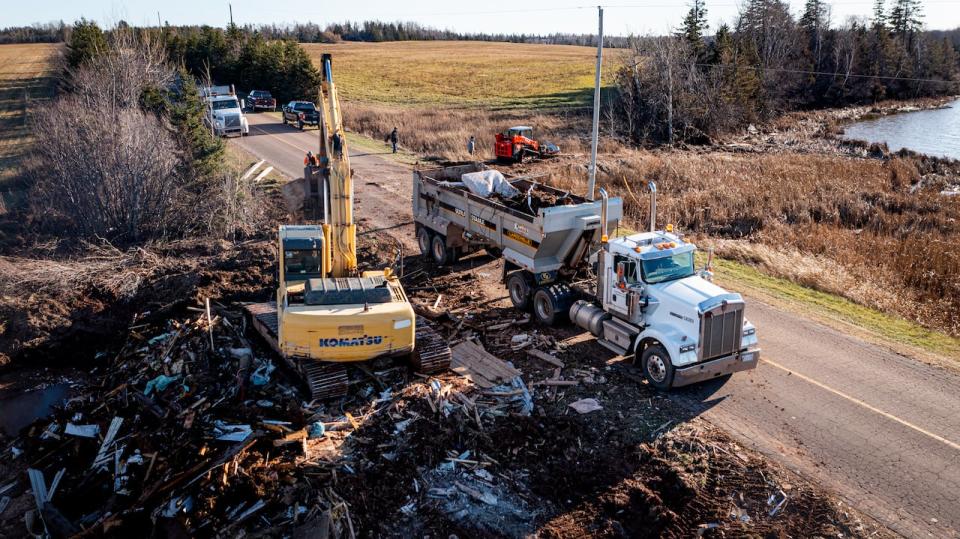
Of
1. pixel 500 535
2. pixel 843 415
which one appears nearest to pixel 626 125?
pixel 843 415

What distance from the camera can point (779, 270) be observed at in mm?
19375

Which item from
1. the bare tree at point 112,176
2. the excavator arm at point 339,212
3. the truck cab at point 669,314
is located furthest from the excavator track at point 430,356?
the bare tree at point 112,176

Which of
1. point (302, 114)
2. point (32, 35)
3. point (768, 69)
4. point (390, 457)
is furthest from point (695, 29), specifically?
point (32, 35)

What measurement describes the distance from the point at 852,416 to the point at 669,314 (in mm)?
3518

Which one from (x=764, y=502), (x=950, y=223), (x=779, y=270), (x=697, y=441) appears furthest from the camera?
(x=950, y=223)

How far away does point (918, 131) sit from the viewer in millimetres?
53531

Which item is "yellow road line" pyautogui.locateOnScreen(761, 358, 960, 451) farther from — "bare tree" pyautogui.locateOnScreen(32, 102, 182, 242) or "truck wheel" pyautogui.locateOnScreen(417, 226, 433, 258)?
"bare tree" pyautogui.locateOnScreen(32, 102, 182, 242)

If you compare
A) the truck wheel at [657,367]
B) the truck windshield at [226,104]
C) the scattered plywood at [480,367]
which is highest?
the truck windshield at [226,104]

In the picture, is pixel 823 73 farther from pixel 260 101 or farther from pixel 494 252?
pixel 494 252

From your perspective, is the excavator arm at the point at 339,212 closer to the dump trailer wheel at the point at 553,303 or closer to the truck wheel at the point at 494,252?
the dump trailer wheel at the point at 553,303

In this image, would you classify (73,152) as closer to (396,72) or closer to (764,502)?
(764,502)

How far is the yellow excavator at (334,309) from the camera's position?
11.6m

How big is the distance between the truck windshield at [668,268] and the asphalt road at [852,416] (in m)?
2.13

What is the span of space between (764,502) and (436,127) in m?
37.7
